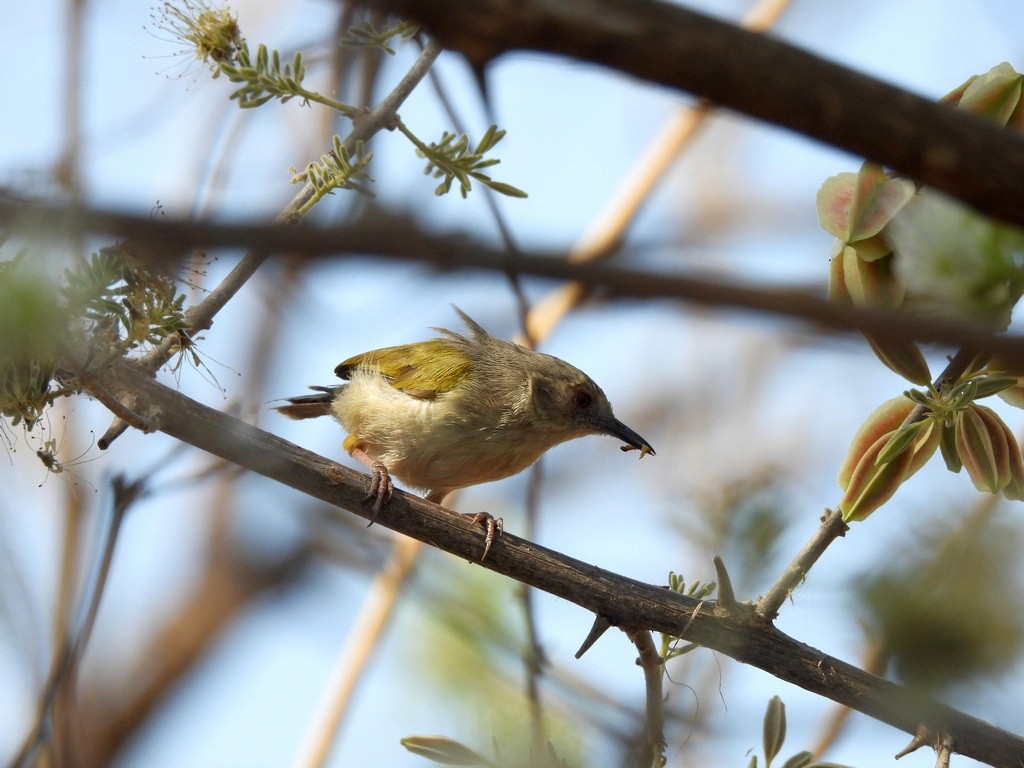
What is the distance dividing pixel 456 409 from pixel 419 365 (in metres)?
0.45

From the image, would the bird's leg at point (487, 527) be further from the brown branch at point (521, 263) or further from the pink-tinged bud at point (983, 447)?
the brown branch at point (521, 263)

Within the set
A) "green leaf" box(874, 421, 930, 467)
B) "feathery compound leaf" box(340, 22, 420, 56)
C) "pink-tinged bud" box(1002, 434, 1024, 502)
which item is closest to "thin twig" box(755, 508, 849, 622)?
"green leaf" box(874, 421, 930, 467)

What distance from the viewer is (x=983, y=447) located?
2357mm

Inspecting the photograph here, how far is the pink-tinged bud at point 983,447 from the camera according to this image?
235 centimetres

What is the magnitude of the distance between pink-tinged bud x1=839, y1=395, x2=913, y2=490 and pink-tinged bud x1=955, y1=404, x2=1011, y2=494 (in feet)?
0.46

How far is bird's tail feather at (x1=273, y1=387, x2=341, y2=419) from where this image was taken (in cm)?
521

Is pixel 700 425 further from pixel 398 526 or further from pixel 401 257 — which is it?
pixel 401 257

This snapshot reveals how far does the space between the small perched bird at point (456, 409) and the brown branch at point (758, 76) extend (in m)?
3.11

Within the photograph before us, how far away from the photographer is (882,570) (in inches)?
65.9

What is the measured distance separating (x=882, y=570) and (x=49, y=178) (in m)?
1.58

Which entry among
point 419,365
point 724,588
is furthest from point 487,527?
point 419,365

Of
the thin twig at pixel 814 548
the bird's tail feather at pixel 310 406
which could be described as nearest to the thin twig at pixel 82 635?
the thin twig at pixel 814 548

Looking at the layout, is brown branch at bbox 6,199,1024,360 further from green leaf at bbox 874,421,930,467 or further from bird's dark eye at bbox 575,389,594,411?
bird's dark eye at bbox 575,389,594,411

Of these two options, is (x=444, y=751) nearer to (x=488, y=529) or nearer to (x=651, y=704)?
(x=651, y=704)
